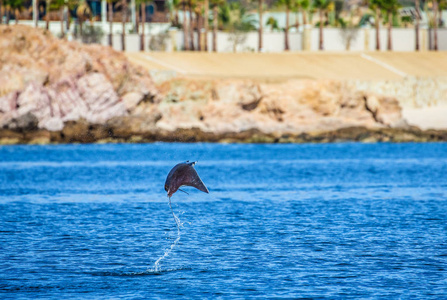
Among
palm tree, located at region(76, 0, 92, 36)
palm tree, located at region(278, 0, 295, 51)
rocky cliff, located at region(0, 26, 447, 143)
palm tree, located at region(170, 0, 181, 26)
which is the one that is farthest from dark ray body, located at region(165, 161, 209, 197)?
palm tree, located at region(278, 0, 295, 51)

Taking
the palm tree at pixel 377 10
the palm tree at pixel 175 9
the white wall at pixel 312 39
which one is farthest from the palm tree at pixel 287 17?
the palm tree at pixel 175 9

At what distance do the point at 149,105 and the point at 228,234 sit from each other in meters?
56.8

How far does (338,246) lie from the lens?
24.5 metres

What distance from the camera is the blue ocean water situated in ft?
64.3

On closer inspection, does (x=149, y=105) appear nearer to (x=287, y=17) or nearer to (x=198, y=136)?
(x=198, y=136)

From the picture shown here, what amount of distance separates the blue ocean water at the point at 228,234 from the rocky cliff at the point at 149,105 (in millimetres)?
20132

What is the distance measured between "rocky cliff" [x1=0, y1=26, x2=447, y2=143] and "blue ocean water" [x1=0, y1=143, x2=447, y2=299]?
66.0 feet

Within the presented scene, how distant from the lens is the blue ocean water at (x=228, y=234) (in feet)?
64.3

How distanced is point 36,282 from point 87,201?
18.2 m

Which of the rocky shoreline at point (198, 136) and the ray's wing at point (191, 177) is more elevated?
the ray's wing at point (191, 177)

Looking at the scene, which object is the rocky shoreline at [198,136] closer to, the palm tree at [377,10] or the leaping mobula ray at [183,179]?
the palm tree at [377,10]

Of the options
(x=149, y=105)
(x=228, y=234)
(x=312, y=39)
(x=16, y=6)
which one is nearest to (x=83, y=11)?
(x=16, y=6)

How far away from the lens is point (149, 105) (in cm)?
8300

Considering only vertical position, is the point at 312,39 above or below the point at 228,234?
above
